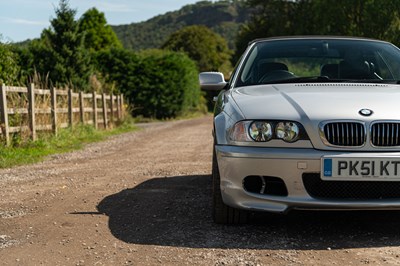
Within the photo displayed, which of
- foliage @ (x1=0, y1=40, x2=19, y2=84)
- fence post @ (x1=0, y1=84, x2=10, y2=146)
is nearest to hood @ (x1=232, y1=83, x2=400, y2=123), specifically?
fence post @ (x1=0, y1=84, x2=10, y2=146)

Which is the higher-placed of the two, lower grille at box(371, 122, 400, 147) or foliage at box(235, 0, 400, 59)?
foliage at box(235, 0, 400, 59)

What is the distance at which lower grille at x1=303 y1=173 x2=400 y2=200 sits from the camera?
383 cm

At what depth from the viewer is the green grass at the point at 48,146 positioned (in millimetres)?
9570

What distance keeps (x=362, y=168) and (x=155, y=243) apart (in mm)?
1464

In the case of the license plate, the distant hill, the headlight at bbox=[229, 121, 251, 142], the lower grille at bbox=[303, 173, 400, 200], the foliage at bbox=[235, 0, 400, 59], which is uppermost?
the distant hill

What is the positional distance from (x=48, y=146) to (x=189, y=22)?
133894mm

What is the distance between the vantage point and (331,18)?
34.8 metres

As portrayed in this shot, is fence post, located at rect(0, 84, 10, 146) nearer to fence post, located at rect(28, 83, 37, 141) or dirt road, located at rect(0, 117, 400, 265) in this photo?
fence post, located at rect(28, 83, 37, 141)

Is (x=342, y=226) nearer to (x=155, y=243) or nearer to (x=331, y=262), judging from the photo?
(x=331, y=262)

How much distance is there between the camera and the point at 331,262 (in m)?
3.42

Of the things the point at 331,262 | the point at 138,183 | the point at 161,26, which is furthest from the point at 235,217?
the point at 161,26

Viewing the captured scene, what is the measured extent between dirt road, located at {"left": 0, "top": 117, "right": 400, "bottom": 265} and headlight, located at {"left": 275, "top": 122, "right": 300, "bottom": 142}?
2.30 feet

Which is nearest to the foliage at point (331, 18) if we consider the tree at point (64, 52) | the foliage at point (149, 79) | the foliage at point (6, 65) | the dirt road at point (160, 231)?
the foliage at point (149, 79)

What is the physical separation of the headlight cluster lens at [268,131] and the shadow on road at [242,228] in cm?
70
